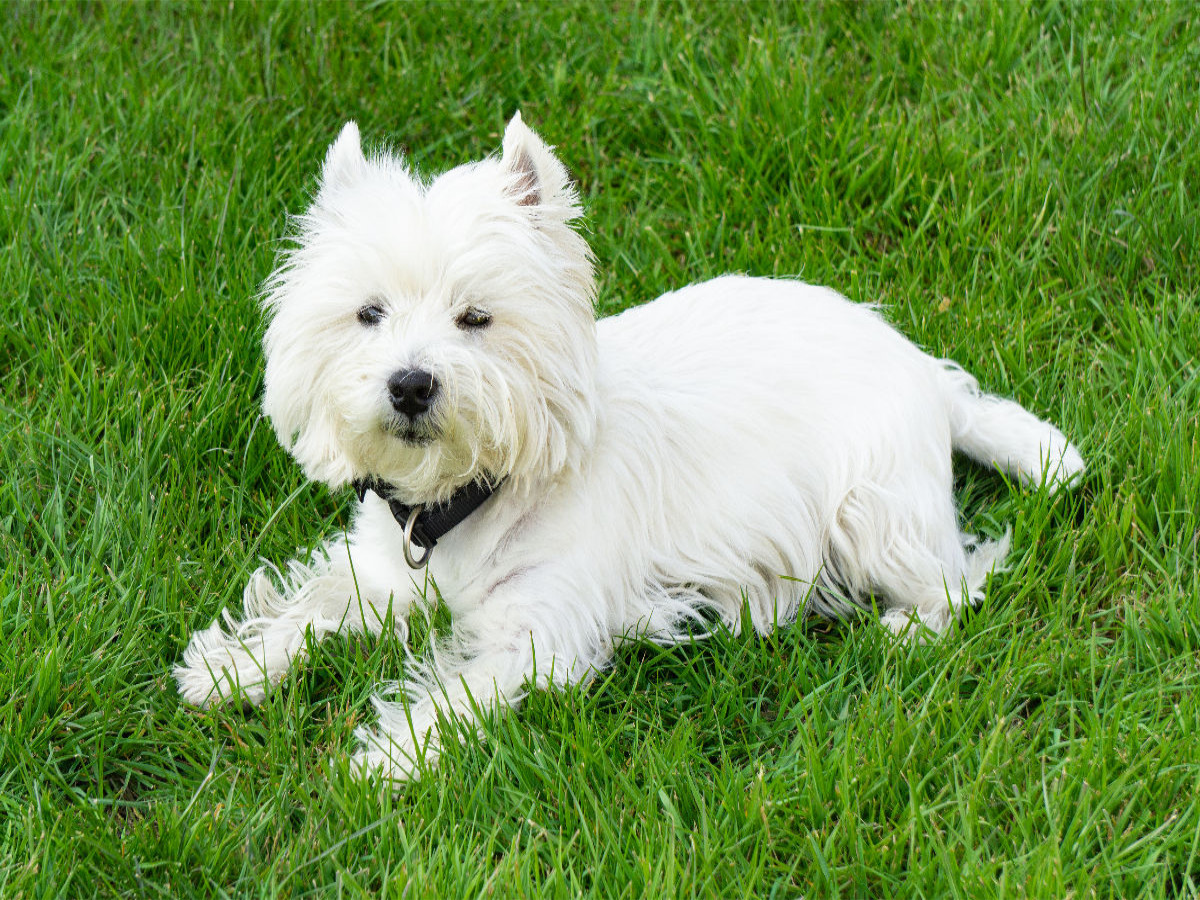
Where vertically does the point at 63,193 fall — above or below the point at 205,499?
above

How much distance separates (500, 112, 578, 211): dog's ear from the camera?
290 centimetres

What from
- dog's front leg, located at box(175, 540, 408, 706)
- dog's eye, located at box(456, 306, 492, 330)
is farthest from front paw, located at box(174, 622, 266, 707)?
dog's eye, located at box(456, 306, 492, 330)

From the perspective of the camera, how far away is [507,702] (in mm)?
2943

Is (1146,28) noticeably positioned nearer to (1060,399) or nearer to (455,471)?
(1060,399)

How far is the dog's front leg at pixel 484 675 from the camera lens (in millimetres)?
2908

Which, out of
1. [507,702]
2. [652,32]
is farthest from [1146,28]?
[507,702]

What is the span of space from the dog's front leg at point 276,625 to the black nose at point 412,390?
0.63m

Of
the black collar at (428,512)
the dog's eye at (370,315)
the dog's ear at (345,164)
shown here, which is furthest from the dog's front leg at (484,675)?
the dog's ear at (345,164)

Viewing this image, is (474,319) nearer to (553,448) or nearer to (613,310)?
(553,448)

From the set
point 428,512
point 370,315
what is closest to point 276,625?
point 428,512

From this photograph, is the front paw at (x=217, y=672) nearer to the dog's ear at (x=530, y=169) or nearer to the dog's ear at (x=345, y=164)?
the dog's ear at (x=345, y=164)

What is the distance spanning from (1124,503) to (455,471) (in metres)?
1.81

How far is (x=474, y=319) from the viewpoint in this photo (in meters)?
2.82

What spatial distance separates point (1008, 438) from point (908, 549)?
21.0 inches
